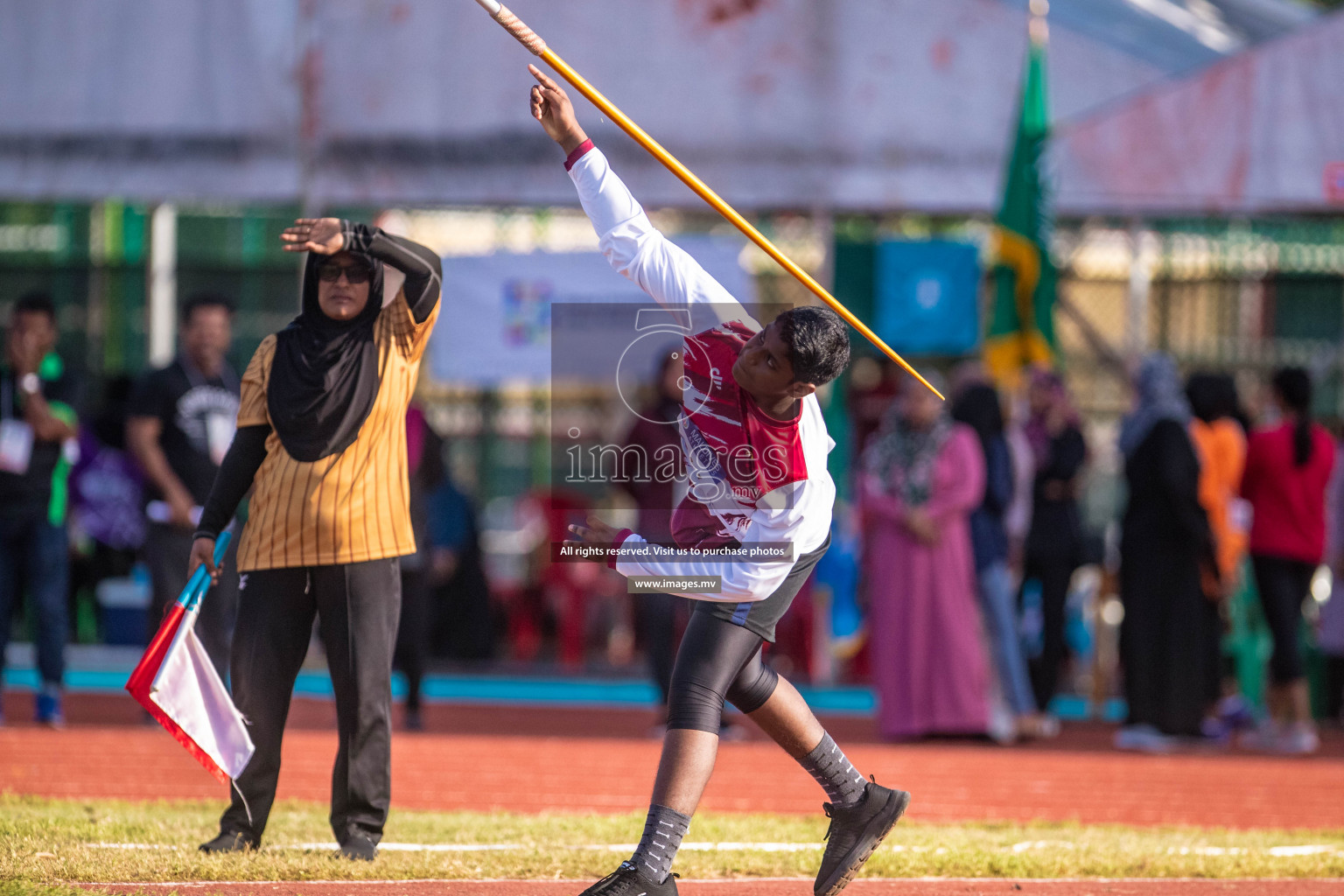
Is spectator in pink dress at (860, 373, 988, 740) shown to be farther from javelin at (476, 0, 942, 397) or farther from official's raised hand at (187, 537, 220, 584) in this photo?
official's raised hand at (187, 537, 220, 584)

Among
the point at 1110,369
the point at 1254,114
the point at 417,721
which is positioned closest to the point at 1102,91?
the point at 1254,114

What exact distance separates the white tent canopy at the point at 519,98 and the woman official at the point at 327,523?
5.54m

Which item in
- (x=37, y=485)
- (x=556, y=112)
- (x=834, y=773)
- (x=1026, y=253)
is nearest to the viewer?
(x=556, y=112)

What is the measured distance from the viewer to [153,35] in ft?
34.1

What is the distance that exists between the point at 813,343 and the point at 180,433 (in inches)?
195

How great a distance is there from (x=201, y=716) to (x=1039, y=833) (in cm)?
296

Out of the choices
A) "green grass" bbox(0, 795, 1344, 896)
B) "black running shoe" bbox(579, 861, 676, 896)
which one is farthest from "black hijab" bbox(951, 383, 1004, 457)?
"black running shoe" bbox(579, 861, 676, 896)

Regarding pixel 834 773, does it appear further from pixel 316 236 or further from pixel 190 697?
pixel 316 236

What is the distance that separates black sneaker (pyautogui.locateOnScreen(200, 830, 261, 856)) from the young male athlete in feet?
4.79

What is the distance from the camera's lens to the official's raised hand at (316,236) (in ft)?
14.5

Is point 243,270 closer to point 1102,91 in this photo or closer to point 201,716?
point 1102,91

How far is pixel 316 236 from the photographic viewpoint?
4.47m

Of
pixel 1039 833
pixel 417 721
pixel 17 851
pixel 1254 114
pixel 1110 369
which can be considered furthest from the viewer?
pixel 1110 369

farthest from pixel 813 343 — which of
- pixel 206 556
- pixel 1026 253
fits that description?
pixel 1026 253
